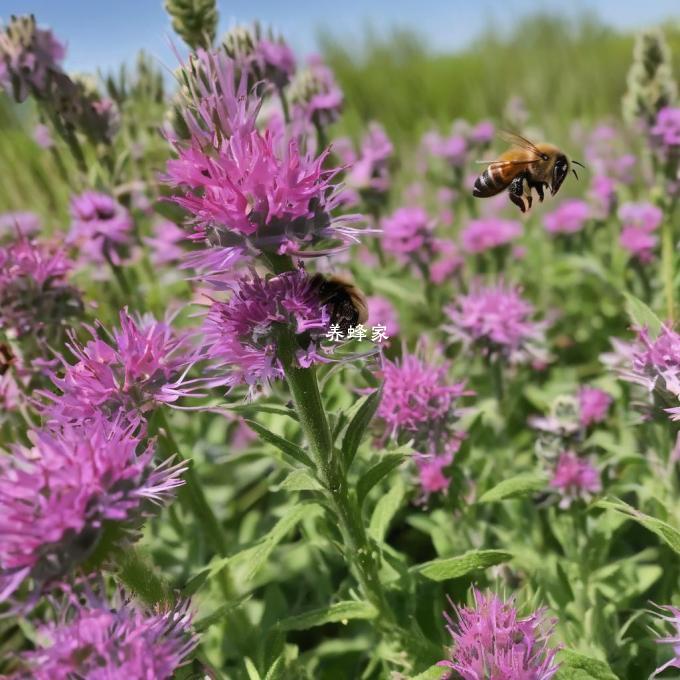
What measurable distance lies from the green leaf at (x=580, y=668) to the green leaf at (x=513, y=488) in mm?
596

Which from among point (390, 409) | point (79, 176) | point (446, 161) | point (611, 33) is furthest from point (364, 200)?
point (611, 33)

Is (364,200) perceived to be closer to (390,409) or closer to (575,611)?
(390,409)

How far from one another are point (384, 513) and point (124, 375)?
42.5 inches

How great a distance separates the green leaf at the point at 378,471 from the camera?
81.9 inches

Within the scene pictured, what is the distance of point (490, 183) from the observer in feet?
9.10

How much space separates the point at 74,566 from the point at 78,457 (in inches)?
9.7

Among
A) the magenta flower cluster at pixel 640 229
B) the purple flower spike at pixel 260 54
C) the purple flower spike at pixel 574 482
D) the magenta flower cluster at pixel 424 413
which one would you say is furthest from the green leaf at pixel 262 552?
the magenta flower cluster at pixel 640 229

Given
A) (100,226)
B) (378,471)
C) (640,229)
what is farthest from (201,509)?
(640,229)

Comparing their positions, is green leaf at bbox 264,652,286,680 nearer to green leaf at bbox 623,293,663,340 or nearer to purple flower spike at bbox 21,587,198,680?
purple flower spike at bbox 21,587,198,680

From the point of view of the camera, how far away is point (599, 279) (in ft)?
16.0

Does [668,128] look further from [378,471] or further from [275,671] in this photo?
[275,671]

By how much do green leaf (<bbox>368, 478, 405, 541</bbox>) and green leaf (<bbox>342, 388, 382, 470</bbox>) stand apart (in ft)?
1.84

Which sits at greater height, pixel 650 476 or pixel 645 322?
pixel 645 322

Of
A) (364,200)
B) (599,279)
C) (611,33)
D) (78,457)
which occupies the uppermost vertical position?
(611,33)
